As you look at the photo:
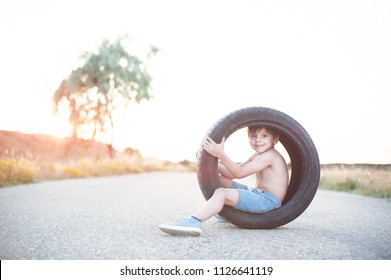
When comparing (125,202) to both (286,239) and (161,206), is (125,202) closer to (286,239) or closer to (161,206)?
(161,206)

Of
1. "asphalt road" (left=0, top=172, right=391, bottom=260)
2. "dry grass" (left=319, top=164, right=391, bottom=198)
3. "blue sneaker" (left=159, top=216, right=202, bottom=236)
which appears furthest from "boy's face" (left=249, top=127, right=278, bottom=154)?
"dry grass" (left=319, top=164, right=391, bottom=198)

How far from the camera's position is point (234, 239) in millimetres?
3217

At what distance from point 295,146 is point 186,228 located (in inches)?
A: 47.7

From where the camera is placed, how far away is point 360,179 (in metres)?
9.43

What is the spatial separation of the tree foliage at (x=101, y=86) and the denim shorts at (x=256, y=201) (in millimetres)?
19576

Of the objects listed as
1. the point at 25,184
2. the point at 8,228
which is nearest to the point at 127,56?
the point at 25,184

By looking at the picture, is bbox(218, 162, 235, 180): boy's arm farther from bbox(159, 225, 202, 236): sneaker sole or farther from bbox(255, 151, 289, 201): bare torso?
bbox(159, 225, 202, 236): sneaker sole

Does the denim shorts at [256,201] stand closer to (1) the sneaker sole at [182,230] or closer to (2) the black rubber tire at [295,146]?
(2) the black rubber tire at [295,146]

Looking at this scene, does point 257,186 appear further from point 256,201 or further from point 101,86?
point 101,86

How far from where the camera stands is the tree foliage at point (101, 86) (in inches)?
893

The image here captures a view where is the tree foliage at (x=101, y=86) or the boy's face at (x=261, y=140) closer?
the boy's face at (x=261, y=140)

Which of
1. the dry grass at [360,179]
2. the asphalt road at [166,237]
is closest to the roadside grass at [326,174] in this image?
the dry grass at [360,179]

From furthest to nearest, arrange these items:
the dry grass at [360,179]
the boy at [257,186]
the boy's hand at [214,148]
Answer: the dry grass at [360,179] → the boy's hand at [214,148] → the boy at [257,186]

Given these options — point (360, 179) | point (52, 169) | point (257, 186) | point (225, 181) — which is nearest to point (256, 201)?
point (257, 186)
